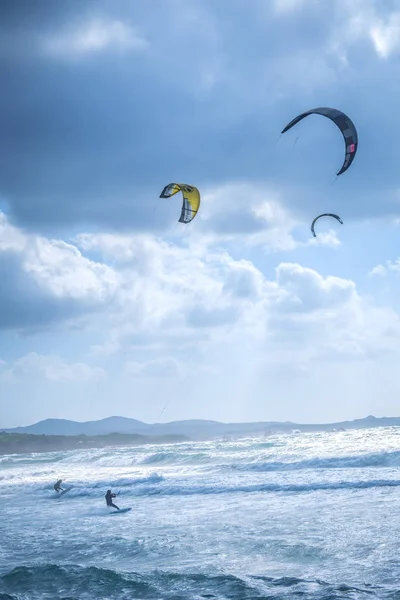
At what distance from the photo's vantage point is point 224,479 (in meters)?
29.2

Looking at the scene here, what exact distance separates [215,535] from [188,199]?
12203 millimetres

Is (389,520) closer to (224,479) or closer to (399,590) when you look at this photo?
(399,590)

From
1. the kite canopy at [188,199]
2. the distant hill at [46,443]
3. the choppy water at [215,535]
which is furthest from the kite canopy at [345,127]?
the distant hill at [46,443]

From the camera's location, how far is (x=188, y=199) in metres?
23.2

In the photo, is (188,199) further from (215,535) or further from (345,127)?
(215,535)

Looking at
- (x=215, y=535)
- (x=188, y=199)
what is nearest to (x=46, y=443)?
(x=188, y=199)

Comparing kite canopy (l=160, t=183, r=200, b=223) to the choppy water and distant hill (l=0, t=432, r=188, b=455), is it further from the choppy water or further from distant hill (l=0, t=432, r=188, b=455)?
distant hill (l=0, t=432, r=188, b=455)

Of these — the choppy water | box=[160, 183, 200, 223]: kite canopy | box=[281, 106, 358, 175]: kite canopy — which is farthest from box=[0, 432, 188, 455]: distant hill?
box=[281, 106, 358, 175]: kite canopy

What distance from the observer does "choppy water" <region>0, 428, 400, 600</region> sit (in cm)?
1141

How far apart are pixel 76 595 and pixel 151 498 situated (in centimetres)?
1454

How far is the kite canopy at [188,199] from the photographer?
2275 cm

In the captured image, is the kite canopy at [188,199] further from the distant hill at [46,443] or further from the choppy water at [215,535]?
the distant hill at [46,443]

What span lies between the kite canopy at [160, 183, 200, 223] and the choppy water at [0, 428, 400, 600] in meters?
10.4

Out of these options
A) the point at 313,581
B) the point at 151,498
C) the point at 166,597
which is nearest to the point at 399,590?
the point at 313,581
